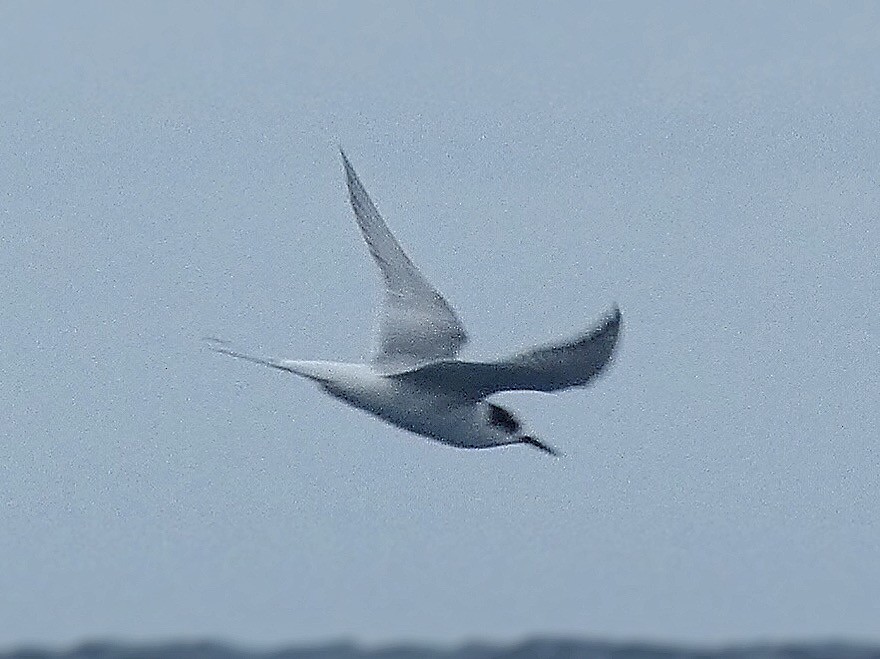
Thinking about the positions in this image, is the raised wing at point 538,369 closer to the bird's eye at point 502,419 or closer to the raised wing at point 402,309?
the raised wing at point 402,309

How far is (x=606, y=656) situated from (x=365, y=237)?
587 centimetres

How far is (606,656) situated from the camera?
90.7 feet

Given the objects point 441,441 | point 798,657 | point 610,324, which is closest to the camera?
point 610,324

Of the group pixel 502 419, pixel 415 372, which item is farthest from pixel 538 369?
pixel 502 419

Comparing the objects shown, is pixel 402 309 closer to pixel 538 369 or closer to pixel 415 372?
pixel 415 372

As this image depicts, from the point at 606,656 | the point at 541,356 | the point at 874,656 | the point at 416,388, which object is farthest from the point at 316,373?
the point at 874,656

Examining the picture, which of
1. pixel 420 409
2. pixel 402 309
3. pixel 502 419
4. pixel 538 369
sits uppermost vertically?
pixel 402 309

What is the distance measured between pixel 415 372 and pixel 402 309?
129cm

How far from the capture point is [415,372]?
23266 mm

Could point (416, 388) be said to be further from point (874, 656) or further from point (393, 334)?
point (874, 656)

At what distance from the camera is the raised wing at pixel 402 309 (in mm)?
24203

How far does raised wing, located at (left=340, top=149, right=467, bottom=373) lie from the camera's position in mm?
24203

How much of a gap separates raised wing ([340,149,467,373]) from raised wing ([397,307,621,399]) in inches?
25.4

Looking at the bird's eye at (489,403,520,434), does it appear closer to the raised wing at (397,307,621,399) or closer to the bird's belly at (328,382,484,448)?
the bird's belly at (328,382,484,448)
